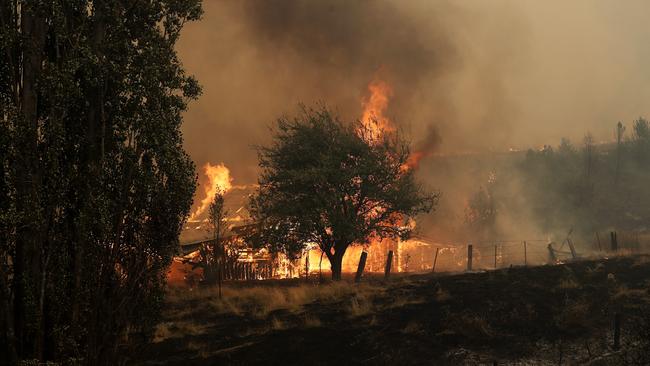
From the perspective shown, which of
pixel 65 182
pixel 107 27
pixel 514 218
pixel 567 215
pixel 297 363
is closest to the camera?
pixel 65 182

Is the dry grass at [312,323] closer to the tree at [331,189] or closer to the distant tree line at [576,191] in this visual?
the tree at [331,189]

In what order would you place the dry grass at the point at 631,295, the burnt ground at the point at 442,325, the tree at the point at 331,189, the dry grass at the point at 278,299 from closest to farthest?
the burnt ground at the point at 442,325
the dry grass at the point at 631,295
the dry grass at the point at 278,299
the tree at the point at 331,189

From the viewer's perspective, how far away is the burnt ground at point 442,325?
49.4 feet

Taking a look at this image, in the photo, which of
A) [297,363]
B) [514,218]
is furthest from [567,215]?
[297,363]

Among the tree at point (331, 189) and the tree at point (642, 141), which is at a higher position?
the tree at point (642, 141)

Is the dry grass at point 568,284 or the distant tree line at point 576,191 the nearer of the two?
the dry grass at point 568,284

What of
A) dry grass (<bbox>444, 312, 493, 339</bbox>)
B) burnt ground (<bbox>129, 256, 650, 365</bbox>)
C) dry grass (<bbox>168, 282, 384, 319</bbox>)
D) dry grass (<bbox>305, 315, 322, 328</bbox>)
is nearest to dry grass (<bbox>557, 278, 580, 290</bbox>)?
burnt ground (<bbox>129, 256, 650, 365</bbox>)

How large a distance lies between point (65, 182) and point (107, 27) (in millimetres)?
3641

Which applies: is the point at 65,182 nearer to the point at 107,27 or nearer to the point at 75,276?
the point at 75,276

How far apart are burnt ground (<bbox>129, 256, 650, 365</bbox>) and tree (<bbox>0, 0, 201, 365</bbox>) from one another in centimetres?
205

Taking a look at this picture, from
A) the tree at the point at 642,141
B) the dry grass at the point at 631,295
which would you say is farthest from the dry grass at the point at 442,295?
the tree at the point at 642,141

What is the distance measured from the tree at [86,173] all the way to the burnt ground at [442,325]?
6.74 ft

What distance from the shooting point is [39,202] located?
32.6 ft

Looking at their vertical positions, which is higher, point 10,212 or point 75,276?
point 10,212
